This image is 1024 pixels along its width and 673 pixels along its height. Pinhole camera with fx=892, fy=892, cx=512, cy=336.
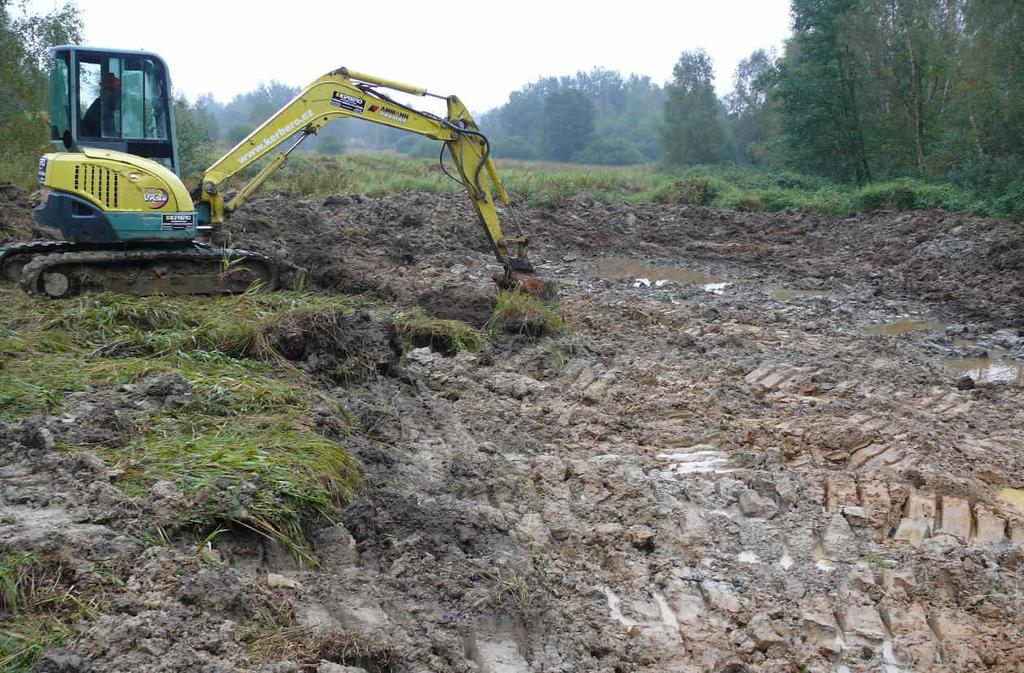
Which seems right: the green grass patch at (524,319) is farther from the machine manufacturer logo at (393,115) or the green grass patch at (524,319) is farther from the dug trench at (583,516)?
the machine manufacturer logo at (393,115)

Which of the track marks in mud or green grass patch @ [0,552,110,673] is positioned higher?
green grass patch @ [0,552,110,673]

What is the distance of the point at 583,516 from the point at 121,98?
6.25 m

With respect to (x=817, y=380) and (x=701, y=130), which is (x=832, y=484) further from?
(x=701, y=130)

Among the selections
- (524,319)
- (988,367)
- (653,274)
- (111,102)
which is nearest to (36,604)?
(524,319)

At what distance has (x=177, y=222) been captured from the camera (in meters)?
8.52

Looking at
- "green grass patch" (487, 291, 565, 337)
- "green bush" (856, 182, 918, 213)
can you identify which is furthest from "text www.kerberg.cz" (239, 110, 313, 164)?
"green bush" (856, 182, 918, 213)

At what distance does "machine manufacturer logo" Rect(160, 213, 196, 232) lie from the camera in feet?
27.7

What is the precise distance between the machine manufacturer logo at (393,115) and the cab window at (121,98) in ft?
7.18

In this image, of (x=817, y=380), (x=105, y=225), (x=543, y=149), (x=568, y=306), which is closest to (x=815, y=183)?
(x=568, y=306)

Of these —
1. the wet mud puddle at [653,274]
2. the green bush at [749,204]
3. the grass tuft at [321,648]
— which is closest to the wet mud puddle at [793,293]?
the wet mud puddle at [653,274]

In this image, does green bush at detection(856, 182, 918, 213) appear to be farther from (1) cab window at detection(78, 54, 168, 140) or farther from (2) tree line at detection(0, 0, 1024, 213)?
(1) cab window at detection(78, 54, 168, 140)

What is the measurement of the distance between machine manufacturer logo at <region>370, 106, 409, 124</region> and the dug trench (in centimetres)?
189

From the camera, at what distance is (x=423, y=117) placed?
9.64 meters

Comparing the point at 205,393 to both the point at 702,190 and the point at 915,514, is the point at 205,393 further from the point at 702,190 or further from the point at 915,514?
the point at 702,190
